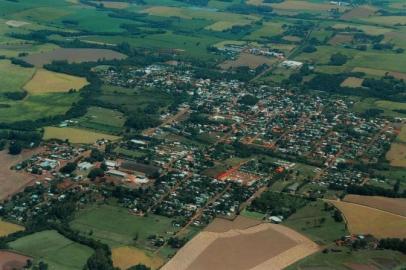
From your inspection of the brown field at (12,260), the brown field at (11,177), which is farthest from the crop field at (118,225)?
the brown field at (11,177)

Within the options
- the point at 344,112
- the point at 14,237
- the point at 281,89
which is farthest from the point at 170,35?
the point at 14,237

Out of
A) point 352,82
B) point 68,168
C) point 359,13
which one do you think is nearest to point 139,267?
point 68,168

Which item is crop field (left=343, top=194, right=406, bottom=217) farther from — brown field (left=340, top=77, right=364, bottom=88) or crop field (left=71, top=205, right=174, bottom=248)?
brown field (left=340, top=77, right=364, bottom=88)

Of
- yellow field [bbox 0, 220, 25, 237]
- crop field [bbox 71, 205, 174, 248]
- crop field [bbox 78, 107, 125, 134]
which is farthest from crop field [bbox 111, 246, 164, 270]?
crop field [bbox 78, 107, 125, 134]

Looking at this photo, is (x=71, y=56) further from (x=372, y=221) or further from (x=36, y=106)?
(x=372, y=221)

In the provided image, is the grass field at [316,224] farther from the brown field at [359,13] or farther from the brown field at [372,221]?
the brown field at [359,13]

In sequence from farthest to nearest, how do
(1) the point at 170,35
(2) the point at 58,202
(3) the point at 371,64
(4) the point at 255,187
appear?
(1) the point at 170,35 → (3) the point at 371,64 → (4) the point at 255,187 → (2) the point at 58,202

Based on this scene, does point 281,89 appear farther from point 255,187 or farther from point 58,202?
point 58,202
